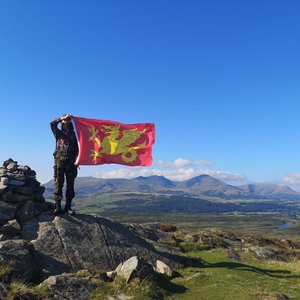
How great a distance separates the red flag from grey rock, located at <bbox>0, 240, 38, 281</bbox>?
27.6 ft

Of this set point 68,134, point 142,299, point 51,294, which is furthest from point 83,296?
point 68,134

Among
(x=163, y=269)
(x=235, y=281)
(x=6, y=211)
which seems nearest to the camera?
(x=235, y=281)

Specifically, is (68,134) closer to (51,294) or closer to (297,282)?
(51,294)

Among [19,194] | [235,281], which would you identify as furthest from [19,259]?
[235,281]

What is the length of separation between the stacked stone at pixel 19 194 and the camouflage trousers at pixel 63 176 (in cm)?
157

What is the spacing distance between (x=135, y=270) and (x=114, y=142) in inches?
437

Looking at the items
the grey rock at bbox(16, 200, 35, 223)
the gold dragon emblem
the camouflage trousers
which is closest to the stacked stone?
the grey rock at bbox(16, 200, 35, 223)

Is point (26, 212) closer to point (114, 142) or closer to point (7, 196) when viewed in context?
point (7, 196)

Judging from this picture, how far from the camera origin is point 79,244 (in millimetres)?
22781

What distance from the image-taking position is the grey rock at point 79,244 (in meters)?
21.2

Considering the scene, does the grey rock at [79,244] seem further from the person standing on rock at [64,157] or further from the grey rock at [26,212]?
the person standing on rock at [64,157]

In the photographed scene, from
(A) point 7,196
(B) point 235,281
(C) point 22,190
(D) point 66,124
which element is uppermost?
(D) point 66,124

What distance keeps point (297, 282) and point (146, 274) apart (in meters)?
10.8

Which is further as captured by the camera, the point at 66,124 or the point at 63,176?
the point at 66,124
